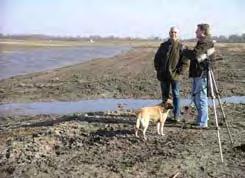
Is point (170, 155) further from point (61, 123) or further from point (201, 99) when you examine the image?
point (61, 123)

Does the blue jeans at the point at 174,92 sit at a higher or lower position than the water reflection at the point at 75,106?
higher

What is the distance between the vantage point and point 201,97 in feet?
39.0

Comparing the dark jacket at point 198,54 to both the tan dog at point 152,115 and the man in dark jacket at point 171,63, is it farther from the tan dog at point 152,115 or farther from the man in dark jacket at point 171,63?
the tan dog at point 152,115

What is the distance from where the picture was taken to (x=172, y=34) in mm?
11977

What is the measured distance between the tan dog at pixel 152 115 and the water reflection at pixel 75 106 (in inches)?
244

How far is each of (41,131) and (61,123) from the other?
81 cm

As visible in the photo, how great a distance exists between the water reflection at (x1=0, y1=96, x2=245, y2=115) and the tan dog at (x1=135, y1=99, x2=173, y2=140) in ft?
20.4

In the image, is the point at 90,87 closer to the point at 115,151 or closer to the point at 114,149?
the point at 114,149

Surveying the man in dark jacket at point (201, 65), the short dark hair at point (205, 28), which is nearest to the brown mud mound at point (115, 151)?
the man in dark jacket at point (201, 65)

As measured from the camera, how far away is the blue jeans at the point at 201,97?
11805 millimetres

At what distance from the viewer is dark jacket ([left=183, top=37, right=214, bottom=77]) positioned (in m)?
11.4

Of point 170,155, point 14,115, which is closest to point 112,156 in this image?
point 170,155

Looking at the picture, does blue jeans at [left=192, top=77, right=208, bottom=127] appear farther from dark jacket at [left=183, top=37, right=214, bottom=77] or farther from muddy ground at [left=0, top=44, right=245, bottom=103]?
muddy ground at [left=0, top=44, right=245, bottom=103]

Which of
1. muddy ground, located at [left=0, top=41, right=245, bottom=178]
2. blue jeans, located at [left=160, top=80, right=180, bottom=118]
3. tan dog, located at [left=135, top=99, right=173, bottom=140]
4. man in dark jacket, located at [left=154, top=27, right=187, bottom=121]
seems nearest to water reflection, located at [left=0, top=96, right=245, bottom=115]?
muddy ground, located at [left=0, top=41, right=245, bottom=178]
